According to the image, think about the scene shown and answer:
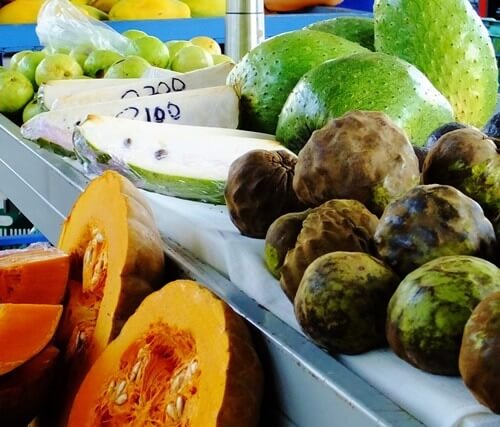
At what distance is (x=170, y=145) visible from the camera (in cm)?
105

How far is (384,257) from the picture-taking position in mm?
600

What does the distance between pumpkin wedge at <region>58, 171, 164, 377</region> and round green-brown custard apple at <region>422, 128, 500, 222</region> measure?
0.95 feet

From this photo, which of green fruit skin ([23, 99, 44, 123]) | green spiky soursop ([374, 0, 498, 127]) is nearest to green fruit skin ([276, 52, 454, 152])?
green spiky soursop ([374, 0, 498, 127])

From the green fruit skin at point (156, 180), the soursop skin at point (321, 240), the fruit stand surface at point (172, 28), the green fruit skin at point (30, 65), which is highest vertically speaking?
the soursop skin at point (321, 240)

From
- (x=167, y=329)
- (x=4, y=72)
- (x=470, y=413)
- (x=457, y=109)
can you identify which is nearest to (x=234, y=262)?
(x=167, y=329)

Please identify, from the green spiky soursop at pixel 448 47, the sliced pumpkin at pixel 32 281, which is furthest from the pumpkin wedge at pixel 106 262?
the green spiky soursop at pixel 448 47

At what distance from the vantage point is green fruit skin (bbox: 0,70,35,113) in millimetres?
1604

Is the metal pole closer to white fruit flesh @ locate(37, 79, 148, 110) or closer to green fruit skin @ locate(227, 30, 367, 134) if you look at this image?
white fruit flesh @ locate(37, 79, 148, 110)

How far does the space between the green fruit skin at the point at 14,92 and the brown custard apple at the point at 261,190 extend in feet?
3.06

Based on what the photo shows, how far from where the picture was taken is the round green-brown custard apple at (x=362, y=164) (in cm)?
68

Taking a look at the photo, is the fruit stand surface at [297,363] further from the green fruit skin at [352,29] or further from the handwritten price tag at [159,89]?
the green fruit skin at [352,29]

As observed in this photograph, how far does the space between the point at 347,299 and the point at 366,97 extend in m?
0.48

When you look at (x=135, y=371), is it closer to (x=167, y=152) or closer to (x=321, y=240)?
(x=321, y=240)

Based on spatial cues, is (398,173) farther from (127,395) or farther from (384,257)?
(127,395)
